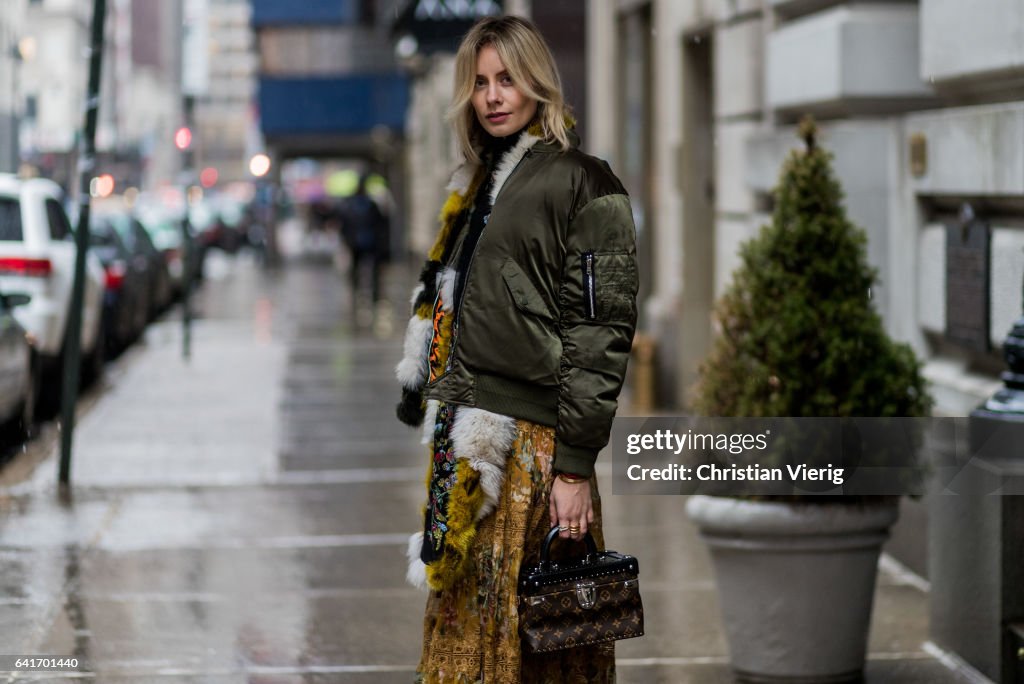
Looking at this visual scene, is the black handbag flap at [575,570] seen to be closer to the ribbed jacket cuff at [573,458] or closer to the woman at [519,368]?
the woman at [519,368]

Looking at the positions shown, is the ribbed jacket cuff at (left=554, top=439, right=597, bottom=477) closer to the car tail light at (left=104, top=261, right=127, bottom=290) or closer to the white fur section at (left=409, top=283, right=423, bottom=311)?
the white fur section at (left=409, top=283, right=423, bottom=311)

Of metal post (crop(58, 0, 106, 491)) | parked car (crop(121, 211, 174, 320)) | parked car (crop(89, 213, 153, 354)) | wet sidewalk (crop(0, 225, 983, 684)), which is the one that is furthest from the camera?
parked car (crop(121, 211, 174, 320))

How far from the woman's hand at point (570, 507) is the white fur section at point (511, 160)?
73cm

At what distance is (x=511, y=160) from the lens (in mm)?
4117

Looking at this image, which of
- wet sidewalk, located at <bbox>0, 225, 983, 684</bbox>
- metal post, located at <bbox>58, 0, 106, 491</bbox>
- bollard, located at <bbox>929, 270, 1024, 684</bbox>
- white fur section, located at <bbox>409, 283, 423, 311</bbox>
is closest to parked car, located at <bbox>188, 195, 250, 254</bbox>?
wet sidewalk, located at <bbox>0, 225, 983, 684</bbox>

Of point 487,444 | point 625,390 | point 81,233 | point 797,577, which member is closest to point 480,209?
point 487,444

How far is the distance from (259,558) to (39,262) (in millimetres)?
6348

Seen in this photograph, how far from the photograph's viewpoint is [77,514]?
893cm

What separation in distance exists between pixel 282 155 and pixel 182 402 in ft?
126

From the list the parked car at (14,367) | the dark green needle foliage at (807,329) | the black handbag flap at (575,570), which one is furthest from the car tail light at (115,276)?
the black handbag flap at (575,570)

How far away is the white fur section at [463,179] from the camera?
4.34 meters

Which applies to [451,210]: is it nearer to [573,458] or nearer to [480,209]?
[480,209]

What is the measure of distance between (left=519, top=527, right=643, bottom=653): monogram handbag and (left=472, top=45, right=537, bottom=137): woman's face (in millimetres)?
1003

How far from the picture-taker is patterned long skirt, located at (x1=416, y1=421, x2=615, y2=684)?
3.96 meters
